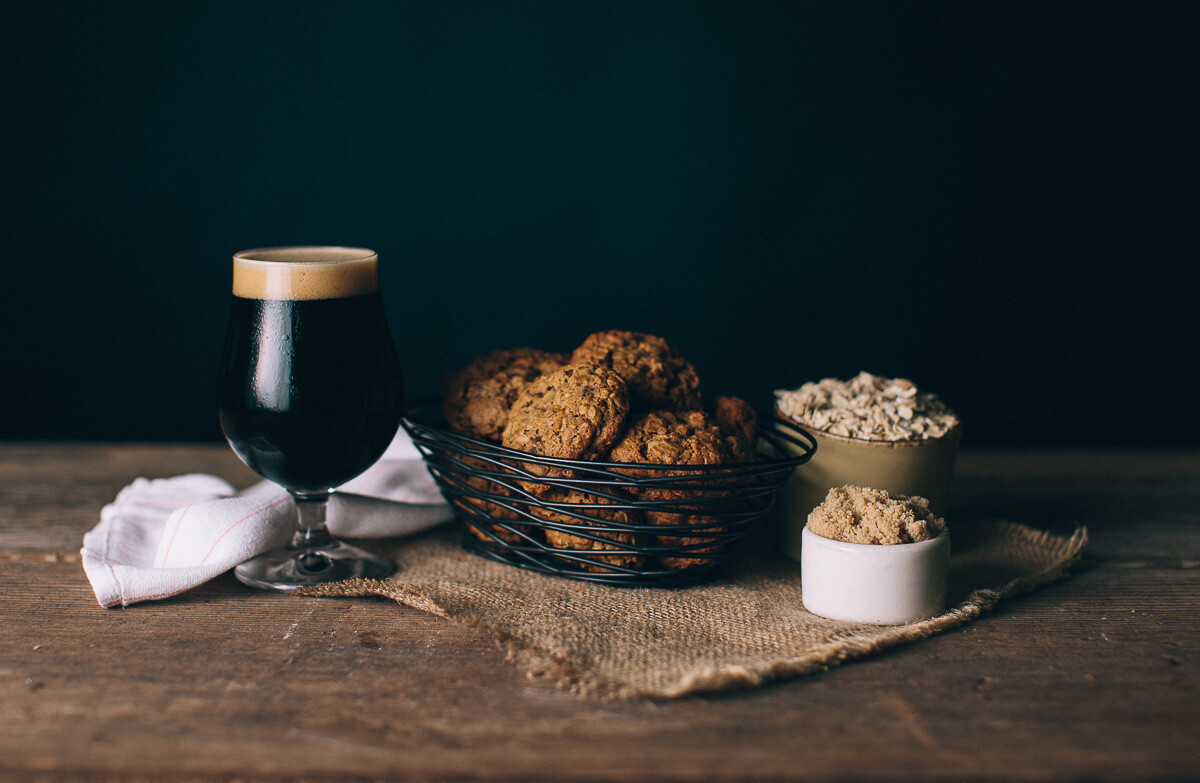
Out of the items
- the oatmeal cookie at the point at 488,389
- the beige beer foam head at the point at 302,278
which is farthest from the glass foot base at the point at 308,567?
the beige beer foam head at the point at 302,278

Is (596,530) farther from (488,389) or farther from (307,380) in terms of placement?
(307,380)

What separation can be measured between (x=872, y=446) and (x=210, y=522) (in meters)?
0.94

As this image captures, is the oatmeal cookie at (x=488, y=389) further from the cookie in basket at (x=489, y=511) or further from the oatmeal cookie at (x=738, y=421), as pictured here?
the oatmeal cookie at (x=738, y=421)

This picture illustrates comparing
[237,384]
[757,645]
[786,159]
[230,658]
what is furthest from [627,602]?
[786,159]

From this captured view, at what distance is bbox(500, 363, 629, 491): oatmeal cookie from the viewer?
1.21 meters

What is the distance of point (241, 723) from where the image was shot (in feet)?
3.13

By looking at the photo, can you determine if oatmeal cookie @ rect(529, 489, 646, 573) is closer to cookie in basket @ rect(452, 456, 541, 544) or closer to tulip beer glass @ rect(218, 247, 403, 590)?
cookie in basket @ rect(452, 456, 541, 544)

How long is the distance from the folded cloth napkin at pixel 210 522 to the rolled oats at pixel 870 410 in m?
0.59

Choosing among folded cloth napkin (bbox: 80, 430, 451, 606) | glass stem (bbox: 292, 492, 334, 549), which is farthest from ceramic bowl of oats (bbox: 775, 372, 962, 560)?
glass stem (bbox: 292, 492, 334, 549)

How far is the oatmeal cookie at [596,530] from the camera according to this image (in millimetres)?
1222

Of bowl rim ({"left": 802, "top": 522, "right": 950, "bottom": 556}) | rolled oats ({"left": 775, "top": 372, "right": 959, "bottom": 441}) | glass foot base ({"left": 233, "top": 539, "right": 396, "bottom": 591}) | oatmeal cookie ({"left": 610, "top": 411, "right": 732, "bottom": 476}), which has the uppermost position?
rolled oats ({"left": 775, "top": 372, "right": 959, "bottom": 441})

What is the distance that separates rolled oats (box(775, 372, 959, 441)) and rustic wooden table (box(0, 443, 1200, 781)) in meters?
0.27

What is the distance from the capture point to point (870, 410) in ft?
4.58

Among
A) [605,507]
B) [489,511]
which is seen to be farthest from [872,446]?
[489,511]
